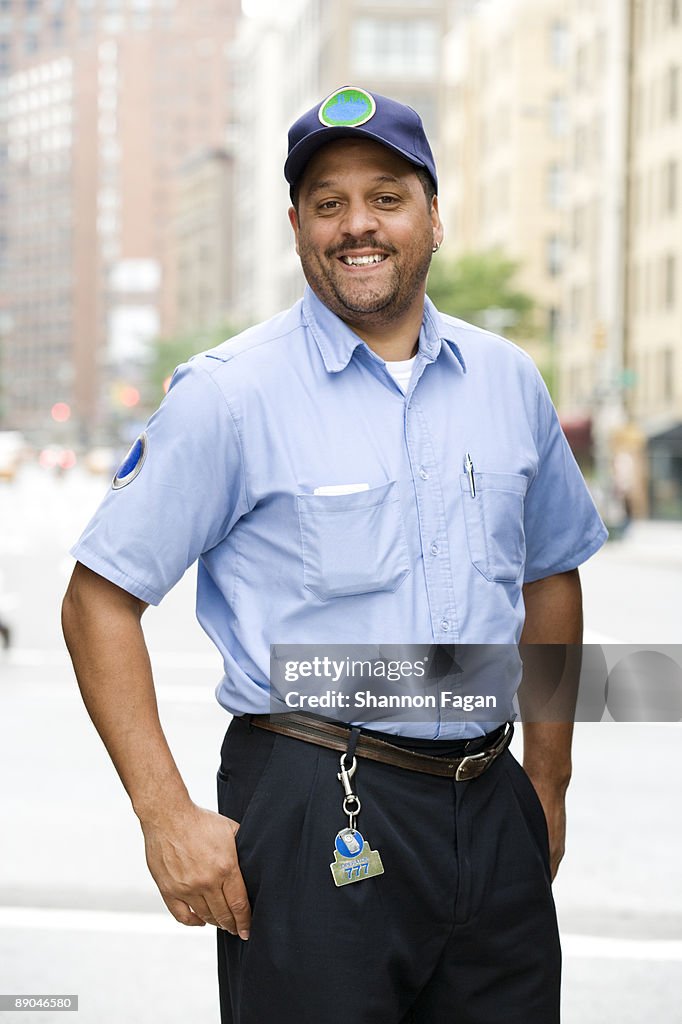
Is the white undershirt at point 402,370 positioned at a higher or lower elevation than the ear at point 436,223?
lower

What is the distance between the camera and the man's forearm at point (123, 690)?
2785mm

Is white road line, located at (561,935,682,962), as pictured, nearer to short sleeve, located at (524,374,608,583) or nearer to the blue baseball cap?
short sleeve, located at (524,374,608,583)

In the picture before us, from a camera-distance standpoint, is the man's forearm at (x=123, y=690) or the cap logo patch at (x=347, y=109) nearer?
the man's forearm at (x=123, y=690)

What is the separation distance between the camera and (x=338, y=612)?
9.33 feet

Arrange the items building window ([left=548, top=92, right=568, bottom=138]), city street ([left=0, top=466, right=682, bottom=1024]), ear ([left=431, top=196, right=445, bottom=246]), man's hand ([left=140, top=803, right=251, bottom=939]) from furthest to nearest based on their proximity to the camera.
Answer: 1. building window ([left=548, top=92, right=568, bottom=138])
2. city street ([left=0, top=466, right=682, bottom=1024])
3. ear ([left=431, top=196, right=445, bottom=246])
4. man's hand ([left=140, top=803, right=251, bottom=939])

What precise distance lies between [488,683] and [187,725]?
788 centimetres

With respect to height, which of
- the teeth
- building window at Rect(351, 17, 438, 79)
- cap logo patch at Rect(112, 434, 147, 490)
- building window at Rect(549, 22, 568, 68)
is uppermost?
building window at Rect(351, 17, 438, 79)

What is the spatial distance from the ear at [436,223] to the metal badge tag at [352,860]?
1027 millimetres

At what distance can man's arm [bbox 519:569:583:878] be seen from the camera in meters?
3.24

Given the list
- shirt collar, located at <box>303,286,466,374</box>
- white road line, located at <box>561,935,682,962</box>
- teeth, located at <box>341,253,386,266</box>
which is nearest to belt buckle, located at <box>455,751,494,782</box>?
shirt collar, located at <box>303,286,466,374</box>

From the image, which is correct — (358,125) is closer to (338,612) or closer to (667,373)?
(338,612)

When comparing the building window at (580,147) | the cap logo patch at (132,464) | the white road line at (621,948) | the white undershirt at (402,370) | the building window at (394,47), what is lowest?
the white road line at (621,948)

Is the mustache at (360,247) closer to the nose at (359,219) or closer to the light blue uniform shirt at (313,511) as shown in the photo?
the nose at (359,219)

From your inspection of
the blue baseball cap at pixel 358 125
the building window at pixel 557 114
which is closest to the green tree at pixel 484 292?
the building window at pixel 557 114
